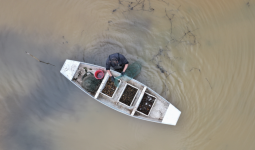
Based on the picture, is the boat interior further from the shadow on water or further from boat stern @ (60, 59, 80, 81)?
the shadow on water

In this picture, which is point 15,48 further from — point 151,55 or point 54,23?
point 151,55

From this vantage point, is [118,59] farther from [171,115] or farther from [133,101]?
[171,115]

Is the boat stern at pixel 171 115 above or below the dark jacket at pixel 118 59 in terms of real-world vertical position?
below

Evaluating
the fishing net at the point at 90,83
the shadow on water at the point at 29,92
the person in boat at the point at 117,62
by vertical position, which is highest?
the person in boat at the point at 117,62

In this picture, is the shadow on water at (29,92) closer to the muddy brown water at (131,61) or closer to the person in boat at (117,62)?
the muddy brown water at (131,61)

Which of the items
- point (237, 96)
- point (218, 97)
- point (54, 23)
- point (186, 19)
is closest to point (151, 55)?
point (186, 19)

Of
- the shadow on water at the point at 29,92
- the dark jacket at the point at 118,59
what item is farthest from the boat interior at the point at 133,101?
the shadow on water at the point at 29,92

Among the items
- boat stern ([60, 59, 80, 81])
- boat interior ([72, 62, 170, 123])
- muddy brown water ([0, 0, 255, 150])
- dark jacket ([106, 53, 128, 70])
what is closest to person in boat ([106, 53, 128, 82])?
dark jacket ([106, 53, 128, 70])

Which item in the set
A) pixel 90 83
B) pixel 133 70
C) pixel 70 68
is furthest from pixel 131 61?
pixel 70 68
